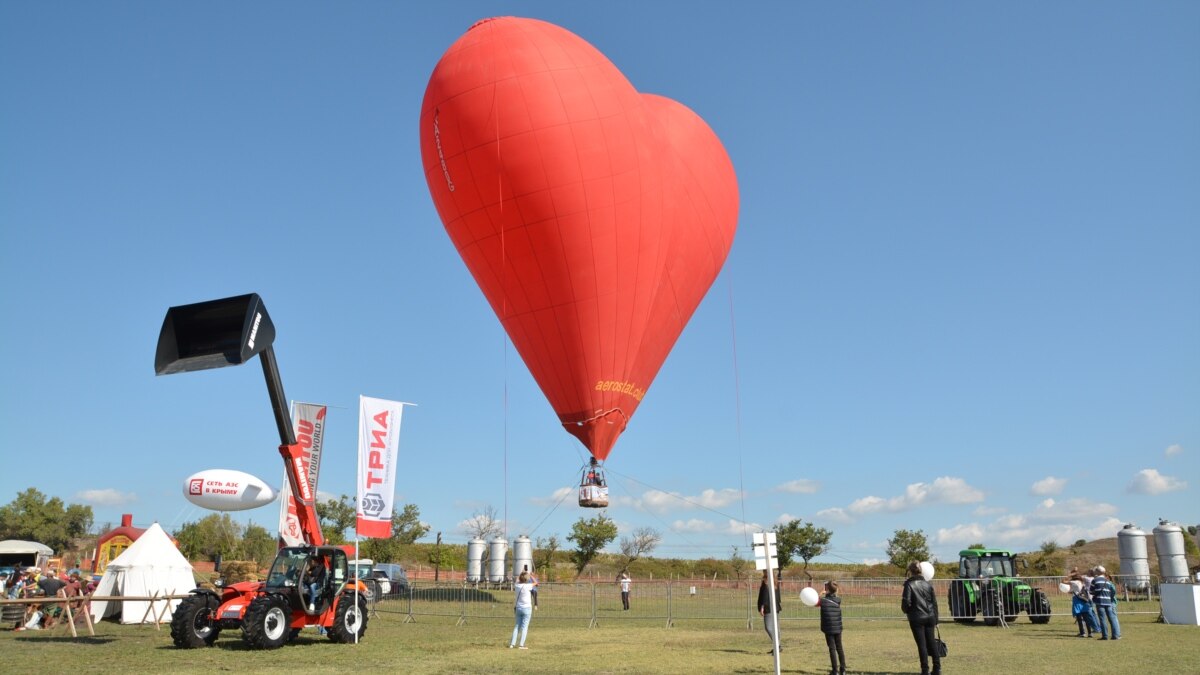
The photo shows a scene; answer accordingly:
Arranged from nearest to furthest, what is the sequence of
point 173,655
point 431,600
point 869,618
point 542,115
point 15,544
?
point 173,655, point 542,115, point 869,618, point 431,600, point 15,544

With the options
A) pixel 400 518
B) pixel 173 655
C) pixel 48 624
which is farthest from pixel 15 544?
pixel 173 655

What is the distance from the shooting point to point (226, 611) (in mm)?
15938

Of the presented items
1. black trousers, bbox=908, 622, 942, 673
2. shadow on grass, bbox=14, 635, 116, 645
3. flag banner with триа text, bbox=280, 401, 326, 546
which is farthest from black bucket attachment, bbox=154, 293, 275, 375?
black trousers, bbox=908, 622, 942, 673

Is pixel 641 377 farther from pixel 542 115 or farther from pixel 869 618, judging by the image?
pixel 869 618

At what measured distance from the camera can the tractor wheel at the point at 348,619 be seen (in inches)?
668

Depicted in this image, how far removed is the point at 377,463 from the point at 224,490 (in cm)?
718

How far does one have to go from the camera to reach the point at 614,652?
52.3 ft

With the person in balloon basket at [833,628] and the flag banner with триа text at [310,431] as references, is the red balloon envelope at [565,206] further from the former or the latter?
the person in balloon basket at [833,628]

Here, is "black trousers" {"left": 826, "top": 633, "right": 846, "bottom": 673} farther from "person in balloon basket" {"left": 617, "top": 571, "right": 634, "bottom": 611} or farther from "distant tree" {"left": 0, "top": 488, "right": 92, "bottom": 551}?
"distant tree" {"left": 0, "top": 488, "right": 92, "bottom": 551}

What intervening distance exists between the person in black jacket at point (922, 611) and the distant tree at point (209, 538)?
180 feet

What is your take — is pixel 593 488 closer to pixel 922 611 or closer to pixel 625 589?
pixel 625 589

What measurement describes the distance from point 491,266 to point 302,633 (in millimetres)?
10313

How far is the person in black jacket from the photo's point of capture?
37.8ft

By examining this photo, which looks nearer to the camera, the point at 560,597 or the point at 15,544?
the point at 560,597
